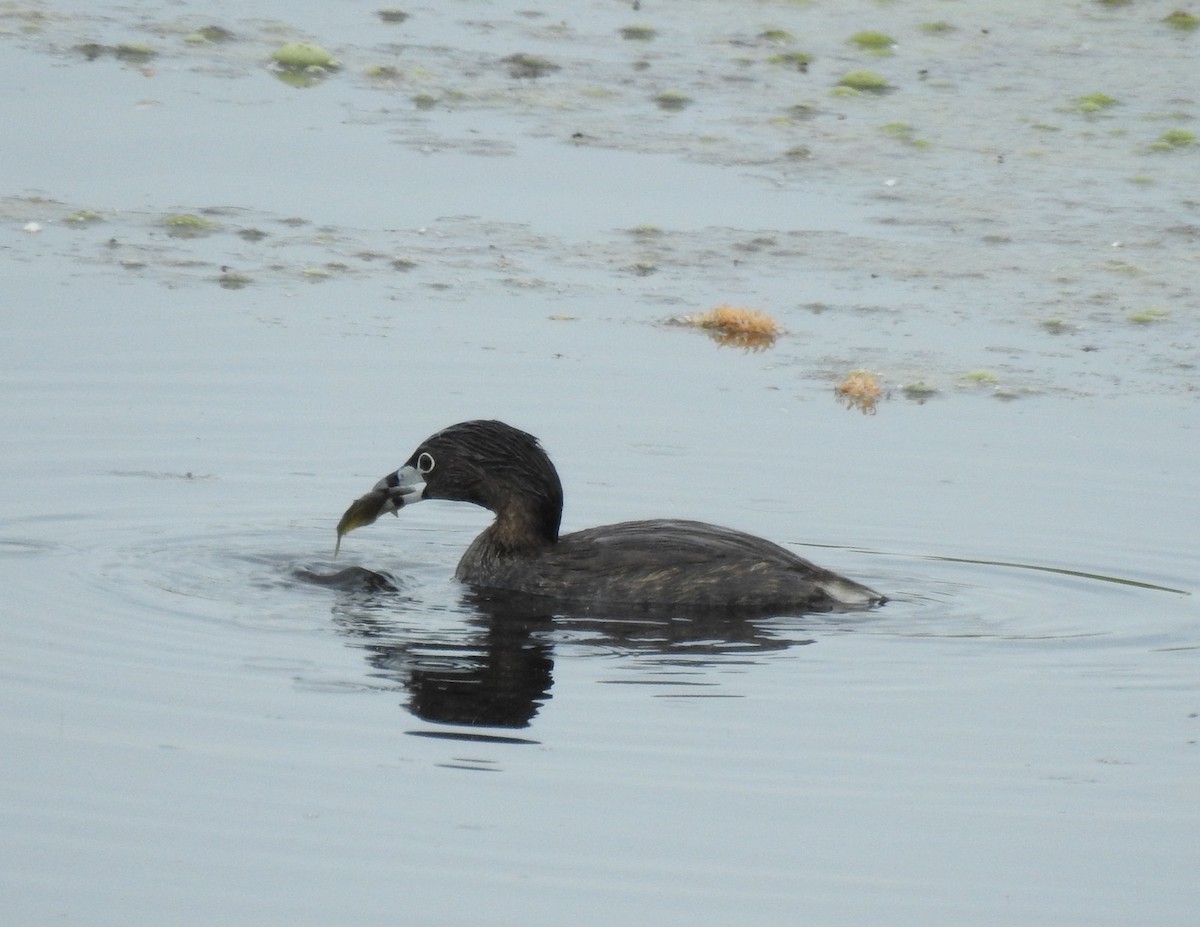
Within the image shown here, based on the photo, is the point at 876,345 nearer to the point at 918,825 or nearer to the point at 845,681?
the point at 845,681

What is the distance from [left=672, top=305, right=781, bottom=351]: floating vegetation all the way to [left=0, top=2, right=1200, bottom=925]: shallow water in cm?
22

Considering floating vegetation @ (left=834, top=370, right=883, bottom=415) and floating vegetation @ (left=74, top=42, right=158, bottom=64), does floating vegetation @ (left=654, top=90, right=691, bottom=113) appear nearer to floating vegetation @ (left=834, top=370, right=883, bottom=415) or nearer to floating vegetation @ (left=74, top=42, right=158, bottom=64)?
floating vegetation @ (left=74, top=42, right=158, bottom=64)

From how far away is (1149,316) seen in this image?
1288cm

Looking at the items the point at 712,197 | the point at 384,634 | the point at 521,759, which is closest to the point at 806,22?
the point at 712,197

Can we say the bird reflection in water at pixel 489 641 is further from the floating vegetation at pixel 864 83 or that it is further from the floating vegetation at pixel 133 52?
the floating vegetation at pixel 864 83

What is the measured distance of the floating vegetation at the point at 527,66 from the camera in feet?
56.6

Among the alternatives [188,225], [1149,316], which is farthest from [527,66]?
[1149,316]

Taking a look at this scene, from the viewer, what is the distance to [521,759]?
6625 millimetres

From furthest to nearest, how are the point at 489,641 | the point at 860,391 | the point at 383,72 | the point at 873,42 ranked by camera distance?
the point at 873,42, the point at 383,72, the point at 860,391, the point at 489,641

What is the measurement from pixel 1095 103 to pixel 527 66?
438 centimetres

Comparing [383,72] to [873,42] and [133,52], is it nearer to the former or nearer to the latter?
[133,52]

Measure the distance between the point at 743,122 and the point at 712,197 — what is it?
1703mm

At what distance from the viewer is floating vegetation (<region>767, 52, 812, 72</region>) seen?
18.0 m

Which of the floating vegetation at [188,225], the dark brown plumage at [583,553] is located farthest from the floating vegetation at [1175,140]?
the dark brown plumage at [583,553]
